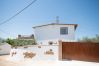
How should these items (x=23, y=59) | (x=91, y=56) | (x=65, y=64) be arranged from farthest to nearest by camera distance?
(x=23, y=59) < (x=91, y=56) < (x=65, y=64)

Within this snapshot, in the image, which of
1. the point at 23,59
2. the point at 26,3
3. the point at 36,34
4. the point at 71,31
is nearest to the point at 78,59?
the point at 23,59

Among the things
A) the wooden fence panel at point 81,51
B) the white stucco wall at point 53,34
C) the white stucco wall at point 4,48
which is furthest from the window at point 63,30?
the white stucco wall at point 4,48

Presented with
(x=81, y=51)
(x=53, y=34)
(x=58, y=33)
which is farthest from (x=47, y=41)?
(x=81, y=51)

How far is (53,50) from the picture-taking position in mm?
15461

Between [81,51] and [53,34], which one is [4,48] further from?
[81,51]

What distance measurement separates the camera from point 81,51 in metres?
15.1

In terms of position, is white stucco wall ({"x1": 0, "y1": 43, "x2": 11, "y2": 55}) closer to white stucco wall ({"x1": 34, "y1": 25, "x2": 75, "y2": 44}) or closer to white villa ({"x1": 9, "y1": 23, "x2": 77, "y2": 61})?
white villa ({"x1": 9, "y1": 23, "x2": 77, "y2": 61})

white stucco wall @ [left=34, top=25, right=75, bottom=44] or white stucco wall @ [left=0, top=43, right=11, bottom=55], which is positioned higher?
white stucco wall @ [left=34, top=25, right=75, bottom=44]

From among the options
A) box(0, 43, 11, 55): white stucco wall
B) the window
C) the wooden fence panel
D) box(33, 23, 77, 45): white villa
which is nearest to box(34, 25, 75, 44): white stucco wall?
box(33, 23, 77, 45): white villa

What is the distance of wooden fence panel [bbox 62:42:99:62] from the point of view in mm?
14625

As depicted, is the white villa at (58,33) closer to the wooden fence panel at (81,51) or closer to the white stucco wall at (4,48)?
the wooden fence panel at (81,51)

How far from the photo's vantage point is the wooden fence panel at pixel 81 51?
1462 cm

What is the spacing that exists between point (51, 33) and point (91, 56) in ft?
38.2

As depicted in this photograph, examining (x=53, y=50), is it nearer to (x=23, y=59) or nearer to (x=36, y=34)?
(x=23, y=59)
